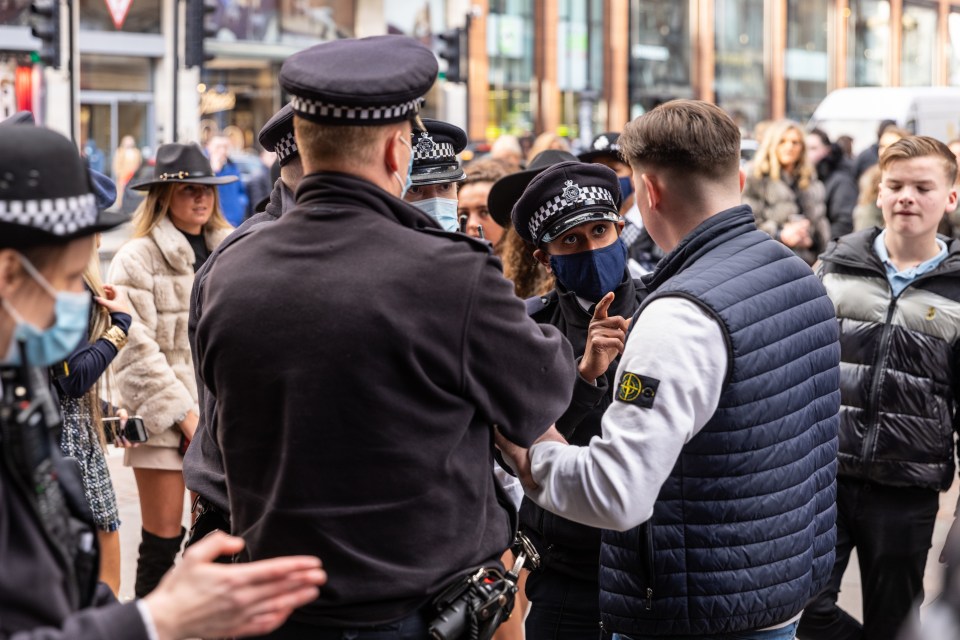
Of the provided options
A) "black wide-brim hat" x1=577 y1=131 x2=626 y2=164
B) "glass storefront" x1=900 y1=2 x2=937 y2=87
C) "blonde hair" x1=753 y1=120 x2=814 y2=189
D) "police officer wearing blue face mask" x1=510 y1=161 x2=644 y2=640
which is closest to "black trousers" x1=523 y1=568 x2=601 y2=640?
"police officer wearing blue face mask" x1=510 y1=161 x2=644 y2=640

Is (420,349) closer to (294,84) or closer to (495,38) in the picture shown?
(294,84)

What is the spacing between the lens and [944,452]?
441 centimetres

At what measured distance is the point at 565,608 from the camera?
366cm

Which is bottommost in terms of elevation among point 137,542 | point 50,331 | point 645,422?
point 137,542

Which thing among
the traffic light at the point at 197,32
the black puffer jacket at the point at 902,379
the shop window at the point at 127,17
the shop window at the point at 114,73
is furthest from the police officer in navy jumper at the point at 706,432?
the shop window at the point at 127,17

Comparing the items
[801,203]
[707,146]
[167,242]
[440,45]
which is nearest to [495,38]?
[440,45]

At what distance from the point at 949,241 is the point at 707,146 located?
220 cm

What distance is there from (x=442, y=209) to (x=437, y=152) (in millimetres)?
317

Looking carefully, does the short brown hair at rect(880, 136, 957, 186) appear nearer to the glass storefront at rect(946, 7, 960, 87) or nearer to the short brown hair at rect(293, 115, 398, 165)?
the short brown hair at rect(293, 115, 398, 165)

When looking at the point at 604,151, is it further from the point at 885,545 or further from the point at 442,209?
the point at 442,209

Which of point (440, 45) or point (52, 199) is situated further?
point (440, 45)

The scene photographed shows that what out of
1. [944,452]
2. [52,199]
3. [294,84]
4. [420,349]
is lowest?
[944,452]

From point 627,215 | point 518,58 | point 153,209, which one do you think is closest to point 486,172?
point 627,215

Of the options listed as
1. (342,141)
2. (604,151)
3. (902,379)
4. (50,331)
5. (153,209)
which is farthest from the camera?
(604,151)
